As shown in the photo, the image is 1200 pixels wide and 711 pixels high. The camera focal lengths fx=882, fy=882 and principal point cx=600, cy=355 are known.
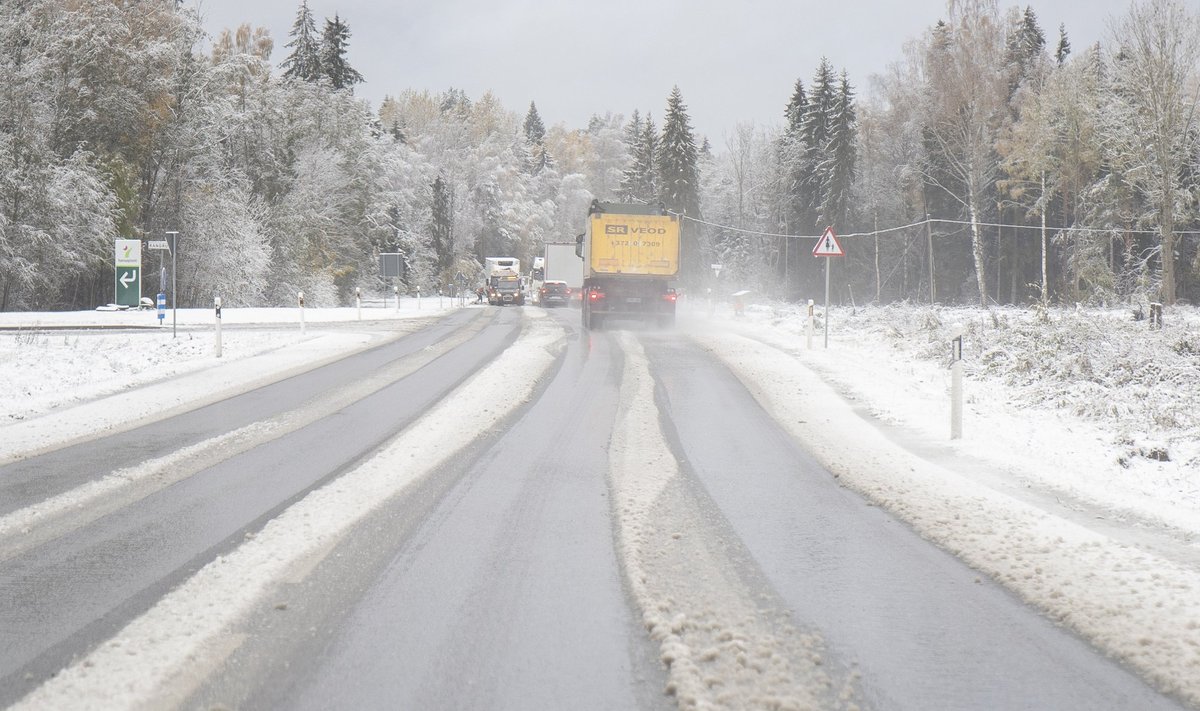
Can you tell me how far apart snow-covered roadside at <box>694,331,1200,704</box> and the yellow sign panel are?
17.3m

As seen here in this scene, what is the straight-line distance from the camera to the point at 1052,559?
4.92 meters

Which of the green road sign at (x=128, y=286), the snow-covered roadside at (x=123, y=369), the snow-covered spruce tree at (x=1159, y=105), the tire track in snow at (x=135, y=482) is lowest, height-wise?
the tire track in snow at (x=135, y=482)

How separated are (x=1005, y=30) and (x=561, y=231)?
5857 cm

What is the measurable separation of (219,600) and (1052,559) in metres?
4.38

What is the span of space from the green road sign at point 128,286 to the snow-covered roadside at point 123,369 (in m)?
5.84

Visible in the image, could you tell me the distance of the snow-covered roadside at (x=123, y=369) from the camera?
9.95 metres

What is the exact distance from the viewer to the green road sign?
1260 inches

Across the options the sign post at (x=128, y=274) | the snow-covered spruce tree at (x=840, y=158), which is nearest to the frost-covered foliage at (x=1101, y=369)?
the sign post at (x=128, y=274)

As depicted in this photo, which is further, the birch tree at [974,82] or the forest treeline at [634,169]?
the birch tree at [974,82]

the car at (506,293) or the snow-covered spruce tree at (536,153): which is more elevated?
the snow-covered spruce tree at (536,153)

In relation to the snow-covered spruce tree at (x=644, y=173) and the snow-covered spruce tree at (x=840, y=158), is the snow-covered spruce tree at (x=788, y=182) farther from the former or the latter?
the snow-covered spruce tree at (x=644, y=173)

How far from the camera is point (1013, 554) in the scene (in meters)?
5.01

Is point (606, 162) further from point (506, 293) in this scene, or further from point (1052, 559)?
point (1052, 559)

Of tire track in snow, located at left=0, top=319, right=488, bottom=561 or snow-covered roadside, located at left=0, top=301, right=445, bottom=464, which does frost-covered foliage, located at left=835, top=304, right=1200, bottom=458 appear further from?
snow-covered roadside, located at left=0, top=301, right=445, bottom=464
